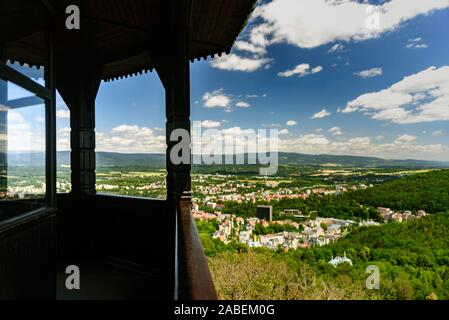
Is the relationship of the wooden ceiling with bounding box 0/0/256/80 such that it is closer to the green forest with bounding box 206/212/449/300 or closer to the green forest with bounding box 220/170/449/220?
the green forest with bounding box 206/212/449/300

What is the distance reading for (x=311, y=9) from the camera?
76.6ft

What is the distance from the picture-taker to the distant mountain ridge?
2.29m

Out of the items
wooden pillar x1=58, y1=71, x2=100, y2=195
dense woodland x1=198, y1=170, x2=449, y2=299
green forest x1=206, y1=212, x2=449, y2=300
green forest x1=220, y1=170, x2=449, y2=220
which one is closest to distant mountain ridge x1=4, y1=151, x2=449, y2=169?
wooden pillar x1=58, y1=71, x2=100, y2=195

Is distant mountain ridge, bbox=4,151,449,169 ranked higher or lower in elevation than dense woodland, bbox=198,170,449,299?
higher

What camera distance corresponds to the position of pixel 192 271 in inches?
39.3

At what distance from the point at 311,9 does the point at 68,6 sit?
983 inches

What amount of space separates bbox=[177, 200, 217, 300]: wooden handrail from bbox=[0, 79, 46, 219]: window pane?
1278 millimetres

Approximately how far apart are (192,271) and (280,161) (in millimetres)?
12821

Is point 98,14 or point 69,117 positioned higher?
point 98,14

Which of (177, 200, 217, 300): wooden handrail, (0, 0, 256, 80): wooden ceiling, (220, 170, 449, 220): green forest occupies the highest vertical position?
(0, 0, 256, 80): wooden ceiling

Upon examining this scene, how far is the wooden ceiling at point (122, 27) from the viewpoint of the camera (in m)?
2.25

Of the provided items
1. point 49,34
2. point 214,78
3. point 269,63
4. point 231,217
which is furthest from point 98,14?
point 269,63

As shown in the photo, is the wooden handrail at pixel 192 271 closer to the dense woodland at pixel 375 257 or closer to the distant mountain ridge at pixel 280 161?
the distant mountain ridge at pixel 280 161

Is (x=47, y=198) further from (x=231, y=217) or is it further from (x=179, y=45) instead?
(x=231, y=217)
